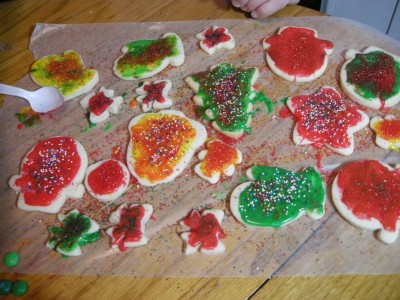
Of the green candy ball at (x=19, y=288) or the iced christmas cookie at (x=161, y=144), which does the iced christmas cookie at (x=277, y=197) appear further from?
the green candy ball at (x=19, y=288)

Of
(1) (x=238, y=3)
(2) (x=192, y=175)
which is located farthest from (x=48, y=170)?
(1) (x=238, y=3)

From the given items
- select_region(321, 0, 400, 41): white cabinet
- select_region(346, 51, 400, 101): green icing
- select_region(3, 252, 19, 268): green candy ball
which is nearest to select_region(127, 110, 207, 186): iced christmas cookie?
select_region(3, 252, 19, 268): green candy ball

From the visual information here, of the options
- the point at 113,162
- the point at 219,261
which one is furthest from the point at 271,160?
the point at 113,162

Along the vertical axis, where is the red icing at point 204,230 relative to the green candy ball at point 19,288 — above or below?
above

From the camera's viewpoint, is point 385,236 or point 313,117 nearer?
point 385,236

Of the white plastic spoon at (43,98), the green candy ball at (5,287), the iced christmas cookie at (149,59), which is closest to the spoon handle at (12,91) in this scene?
the white plastic spoon at (43,98)

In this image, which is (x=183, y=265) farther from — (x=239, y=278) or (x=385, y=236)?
(x=385, y=236)
